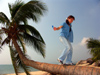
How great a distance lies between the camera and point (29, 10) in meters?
8.70

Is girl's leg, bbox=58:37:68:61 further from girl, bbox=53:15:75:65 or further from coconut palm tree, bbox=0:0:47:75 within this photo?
coconut palm tree, bbox=0:0:47:75

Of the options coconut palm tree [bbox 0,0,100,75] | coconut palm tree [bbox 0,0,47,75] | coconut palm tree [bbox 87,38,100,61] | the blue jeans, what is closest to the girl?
the blue jeans

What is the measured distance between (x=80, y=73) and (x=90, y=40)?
1260cm

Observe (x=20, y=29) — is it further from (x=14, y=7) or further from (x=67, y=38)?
(x=67, y=38)

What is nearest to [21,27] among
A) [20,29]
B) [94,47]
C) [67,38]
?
[20,29]

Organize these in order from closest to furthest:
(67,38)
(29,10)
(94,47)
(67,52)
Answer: (67,52), (67,38), (29,10), (94,47)

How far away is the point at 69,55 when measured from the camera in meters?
3.72

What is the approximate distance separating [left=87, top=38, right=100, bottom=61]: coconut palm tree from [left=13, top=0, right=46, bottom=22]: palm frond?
808 centimetres

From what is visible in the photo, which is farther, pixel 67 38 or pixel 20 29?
pixel 20 29

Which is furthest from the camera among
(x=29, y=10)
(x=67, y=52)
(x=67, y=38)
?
(x=29, y=10)

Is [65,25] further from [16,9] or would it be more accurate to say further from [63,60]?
[16,9]

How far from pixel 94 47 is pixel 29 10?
1001cm

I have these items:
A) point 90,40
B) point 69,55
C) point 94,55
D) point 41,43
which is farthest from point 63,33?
point 90,40

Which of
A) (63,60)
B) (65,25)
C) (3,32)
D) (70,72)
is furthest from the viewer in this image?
(3,32)
